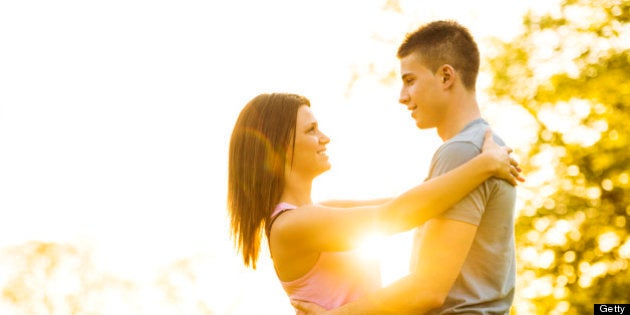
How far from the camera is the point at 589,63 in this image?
67.4ft

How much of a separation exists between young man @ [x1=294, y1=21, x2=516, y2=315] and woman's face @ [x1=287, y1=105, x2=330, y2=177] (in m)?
0.64

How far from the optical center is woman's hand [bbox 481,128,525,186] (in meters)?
4.36

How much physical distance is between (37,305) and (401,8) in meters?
22.9

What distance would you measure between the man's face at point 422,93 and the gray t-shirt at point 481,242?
38 cm

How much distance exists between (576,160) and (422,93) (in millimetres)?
16680

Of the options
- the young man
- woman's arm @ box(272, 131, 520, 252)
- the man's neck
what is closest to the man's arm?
the young man

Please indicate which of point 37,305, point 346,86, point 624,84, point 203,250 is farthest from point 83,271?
point 624,84

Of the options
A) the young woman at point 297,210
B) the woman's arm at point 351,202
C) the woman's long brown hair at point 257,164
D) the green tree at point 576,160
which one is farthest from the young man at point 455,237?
the green tree at point 576,160

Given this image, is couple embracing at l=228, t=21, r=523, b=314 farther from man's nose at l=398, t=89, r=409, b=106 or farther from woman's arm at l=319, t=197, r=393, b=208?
woman's arm at l=319, t=197, r=393, b=208

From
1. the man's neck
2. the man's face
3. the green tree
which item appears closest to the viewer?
the man's neck

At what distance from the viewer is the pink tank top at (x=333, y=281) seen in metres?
4.93

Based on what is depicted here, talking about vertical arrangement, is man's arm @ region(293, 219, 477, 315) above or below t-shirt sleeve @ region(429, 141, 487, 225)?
below

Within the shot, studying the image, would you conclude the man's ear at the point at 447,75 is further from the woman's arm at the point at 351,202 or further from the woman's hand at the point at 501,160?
the woman's arm at the point at 351,202

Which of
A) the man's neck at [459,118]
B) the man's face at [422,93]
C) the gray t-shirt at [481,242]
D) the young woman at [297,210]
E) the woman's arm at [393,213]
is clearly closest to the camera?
the woman's arm at [393,213]
